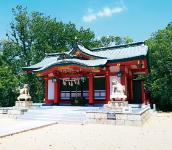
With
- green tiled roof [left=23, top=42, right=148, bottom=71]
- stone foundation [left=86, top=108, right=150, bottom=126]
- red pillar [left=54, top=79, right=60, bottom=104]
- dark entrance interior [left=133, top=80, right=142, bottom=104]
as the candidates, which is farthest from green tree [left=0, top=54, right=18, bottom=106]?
stone foundation [left=86, top=108, right=150, bottom=126]

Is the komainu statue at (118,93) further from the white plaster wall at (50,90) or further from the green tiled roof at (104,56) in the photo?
the white plaster wall at (50,90)

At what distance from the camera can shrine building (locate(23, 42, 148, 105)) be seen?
2033cm

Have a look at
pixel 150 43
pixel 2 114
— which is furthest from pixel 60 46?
pixel 2 114

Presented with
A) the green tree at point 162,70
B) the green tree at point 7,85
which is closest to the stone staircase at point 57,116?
the green tree at point 7,85

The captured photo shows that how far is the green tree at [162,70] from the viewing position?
96.4ft

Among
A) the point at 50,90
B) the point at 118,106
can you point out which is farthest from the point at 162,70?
the point at 118,106

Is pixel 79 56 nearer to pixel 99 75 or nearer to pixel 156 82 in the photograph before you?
pixel 99 75

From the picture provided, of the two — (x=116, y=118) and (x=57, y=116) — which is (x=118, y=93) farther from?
(x=57, y=116)

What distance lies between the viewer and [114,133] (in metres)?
11.5

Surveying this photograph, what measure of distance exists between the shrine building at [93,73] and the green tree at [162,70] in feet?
16.6

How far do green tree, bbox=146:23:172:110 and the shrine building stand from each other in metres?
5.05

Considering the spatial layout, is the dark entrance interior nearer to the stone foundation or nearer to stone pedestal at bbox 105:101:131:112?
stone pedestal at bbox 105:101:131:112

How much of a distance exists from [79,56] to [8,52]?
58.3 feet

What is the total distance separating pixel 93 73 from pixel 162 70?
12.3 meters
